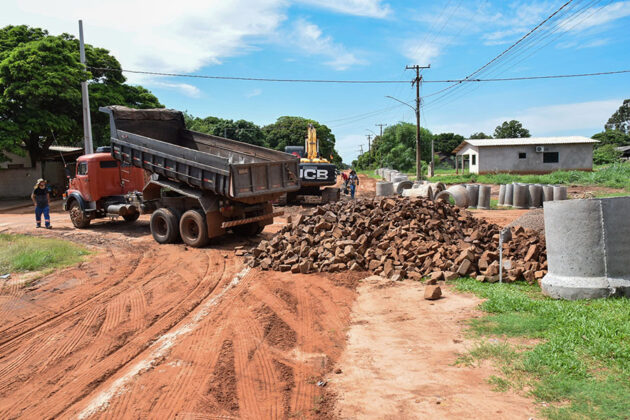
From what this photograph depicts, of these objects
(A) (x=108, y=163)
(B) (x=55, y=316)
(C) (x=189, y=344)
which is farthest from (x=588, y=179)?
(B) (x=55, y=316)

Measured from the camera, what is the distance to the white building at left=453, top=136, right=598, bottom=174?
37.4 meters

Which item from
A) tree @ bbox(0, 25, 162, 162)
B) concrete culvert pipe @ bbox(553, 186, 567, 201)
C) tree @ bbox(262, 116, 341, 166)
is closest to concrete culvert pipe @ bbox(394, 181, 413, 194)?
concrete culvert pipe @ bbox(553, 186, 567, 201)

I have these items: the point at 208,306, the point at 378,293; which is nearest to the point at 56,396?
the point at 208,306

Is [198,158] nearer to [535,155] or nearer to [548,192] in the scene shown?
[548,192]

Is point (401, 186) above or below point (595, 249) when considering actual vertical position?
above

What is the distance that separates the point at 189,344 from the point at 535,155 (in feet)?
126

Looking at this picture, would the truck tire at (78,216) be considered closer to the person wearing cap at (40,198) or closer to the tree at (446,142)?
the person wearing cap at (40,198)

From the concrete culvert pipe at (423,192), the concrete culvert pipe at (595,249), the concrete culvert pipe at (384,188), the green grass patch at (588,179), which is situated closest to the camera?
the concrete culvert pipe at (595,249)

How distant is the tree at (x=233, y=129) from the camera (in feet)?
206

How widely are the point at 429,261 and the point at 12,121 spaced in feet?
79.0

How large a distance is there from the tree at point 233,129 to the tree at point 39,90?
3419 cm

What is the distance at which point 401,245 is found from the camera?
875 centimetres

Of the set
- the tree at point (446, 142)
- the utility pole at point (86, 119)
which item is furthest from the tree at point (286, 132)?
the utility pole at point (86, 119)

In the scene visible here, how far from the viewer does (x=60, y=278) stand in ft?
29.1
